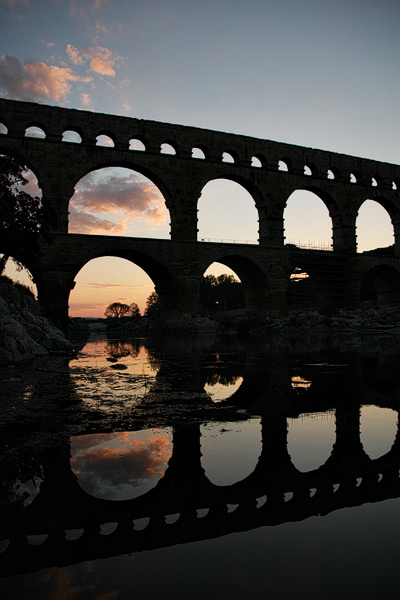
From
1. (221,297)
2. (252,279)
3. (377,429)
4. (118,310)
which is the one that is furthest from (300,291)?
(118,310)

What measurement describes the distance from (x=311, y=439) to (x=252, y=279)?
29341 mm

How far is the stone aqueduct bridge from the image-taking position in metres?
25.8

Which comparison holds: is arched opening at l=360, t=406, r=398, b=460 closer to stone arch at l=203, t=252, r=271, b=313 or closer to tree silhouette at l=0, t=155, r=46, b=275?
tree silhouette at l=0, t=155, r=46, b=275

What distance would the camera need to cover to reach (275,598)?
1520 millimetres

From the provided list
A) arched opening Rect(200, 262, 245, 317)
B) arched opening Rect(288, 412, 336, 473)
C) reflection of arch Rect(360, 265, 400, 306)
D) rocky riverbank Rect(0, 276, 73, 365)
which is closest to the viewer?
arched opening Rect(288, 412, 336, 473)

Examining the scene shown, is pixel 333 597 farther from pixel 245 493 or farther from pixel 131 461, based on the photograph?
pixel 131 461

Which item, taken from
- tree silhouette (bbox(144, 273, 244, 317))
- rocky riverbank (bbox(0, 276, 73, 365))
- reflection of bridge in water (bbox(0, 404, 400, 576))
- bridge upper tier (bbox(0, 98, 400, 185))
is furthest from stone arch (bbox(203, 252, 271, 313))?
tree silhouette (bbox(144, 273, 244, 317))

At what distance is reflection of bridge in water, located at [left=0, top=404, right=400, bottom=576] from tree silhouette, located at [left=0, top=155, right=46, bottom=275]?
16.5 metres

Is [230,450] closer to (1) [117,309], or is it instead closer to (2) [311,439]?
(2) [311,439]

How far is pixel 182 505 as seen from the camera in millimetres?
2344

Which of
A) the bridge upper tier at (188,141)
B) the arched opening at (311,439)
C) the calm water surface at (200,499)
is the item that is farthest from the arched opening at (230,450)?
the bridge upper tier at (188,141)

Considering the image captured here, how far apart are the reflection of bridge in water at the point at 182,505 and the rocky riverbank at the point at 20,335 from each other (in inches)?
286

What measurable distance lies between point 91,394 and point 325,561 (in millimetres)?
4677

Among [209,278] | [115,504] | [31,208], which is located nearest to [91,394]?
[115,504]
